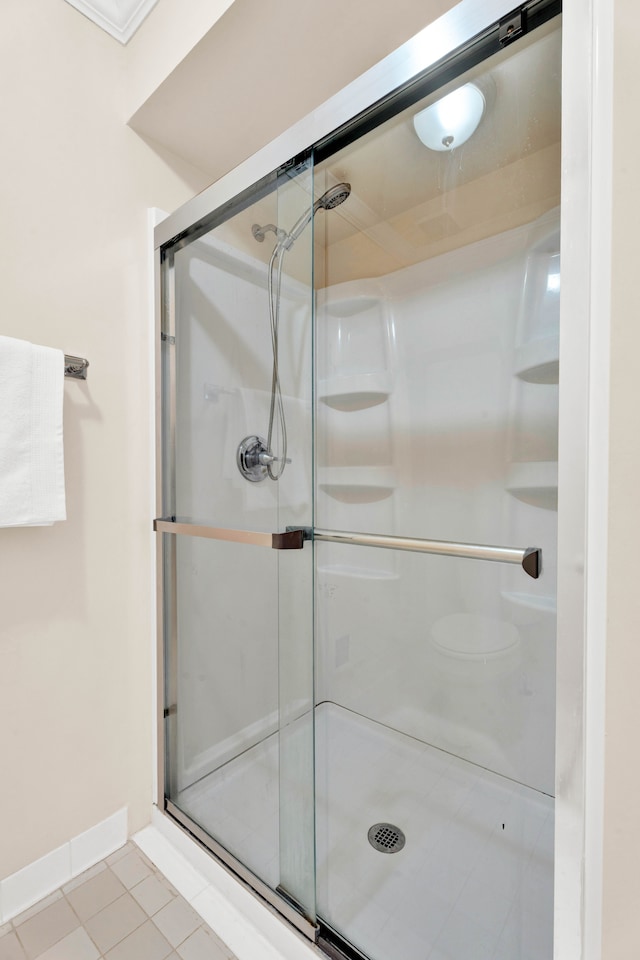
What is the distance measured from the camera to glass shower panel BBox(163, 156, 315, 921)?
3.45ft

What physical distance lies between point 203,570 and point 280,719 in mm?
485

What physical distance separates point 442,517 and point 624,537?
0.86m

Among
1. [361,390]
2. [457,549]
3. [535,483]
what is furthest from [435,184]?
[457,549]

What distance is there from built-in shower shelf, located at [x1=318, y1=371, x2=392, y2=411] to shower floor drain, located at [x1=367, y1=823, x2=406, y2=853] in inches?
50.6

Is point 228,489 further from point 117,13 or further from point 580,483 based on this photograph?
point 117,13

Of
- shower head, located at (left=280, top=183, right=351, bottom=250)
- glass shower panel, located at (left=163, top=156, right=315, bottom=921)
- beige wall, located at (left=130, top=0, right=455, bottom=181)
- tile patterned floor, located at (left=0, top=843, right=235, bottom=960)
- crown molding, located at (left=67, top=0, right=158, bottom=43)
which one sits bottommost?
tile patterned floor, located at (left=0, top=843, right=235, bottom=960)

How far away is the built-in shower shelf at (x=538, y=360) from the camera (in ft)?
3.20

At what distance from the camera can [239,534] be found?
1117mm

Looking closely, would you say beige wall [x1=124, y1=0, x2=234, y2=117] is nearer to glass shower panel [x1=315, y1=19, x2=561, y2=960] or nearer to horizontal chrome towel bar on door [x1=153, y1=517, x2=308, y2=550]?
glass shower panel [x1=315, y1=19, x2=561, y2=960]

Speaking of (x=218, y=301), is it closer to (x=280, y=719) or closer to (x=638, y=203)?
(x=638, y=203)

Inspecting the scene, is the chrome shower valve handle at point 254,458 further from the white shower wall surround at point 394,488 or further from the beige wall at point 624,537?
the beige wall at point 624,537

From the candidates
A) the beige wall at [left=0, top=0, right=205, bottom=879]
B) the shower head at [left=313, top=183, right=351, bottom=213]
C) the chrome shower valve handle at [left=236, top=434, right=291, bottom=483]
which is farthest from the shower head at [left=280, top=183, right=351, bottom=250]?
the beige wall at [left=0, top=0, right=205, bottom=879]

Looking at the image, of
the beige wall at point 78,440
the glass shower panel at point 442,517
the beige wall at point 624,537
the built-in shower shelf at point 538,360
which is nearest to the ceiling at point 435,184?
the glass shower panel at point 442,517

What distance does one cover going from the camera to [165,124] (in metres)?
1.32
